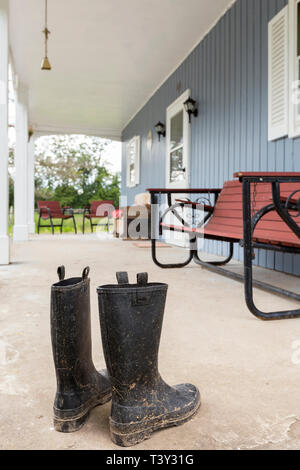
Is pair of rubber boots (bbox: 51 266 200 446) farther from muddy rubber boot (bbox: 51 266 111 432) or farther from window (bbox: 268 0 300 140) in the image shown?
window (bbox: 268 0 300 140)

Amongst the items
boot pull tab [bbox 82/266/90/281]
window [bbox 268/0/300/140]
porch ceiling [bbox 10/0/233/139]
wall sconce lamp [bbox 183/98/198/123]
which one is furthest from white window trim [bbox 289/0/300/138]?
boot pull tab [bbox 82/266/90/281]

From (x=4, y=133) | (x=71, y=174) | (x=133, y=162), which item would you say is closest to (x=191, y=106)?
(x=4, y=133)

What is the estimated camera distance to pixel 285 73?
2.87m

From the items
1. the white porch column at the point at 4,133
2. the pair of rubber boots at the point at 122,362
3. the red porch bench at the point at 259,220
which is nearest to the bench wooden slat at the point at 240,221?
the red porch bench at the point at 259,220

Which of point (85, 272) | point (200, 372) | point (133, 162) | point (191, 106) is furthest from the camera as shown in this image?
point (133, 162)

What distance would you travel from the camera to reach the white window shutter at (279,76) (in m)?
2.86

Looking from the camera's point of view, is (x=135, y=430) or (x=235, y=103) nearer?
(x=135, y=430)

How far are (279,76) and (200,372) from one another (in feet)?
8.67

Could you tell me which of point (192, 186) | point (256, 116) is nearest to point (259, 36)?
point (256, 116)

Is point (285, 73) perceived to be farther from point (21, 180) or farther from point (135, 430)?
point (21, 180)

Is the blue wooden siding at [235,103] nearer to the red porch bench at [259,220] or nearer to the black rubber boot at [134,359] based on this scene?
the red porch bench at [259,220]

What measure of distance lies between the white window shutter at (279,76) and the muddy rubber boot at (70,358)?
2540 millimetres

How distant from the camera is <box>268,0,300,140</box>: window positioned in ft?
9.08
